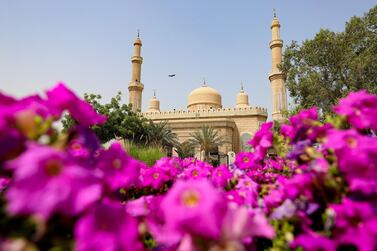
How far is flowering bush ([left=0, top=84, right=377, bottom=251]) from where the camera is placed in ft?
2.69

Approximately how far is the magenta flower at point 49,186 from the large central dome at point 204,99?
3411 centimetres

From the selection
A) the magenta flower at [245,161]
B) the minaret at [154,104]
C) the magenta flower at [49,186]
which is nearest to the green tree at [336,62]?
the magenta flower at [245,161]

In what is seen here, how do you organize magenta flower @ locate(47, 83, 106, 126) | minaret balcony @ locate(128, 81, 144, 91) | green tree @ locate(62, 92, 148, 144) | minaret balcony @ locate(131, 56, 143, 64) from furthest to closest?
1. minaret balcony @ locate(131, 56, 143, 64)
2. minaret balcony @ locate(128, 81, 144, 91)
3. green tree @ locate(62, 92, 148, 144)
4. magenta flower @ locate(47, 83, 106, 126)

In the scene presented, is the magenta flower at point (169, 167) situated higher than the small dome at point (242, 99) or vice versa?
the small dome at point (242, 99)

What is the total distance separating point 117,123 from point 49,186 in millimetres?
24103

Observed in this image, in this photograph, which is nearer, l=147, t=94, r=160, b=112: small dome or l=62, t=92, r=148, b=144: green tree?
l=62, t=92, r=148, b=144: green tree

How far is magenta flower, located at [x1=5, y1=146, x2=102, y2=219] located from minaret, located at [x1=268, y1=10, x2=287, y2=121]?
27.8m

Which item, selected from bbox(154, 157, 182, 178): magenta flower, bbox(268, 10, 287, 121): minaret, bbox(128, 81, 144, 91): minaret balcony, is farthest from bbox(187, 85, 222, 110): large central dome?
bbox(154, 157, 182, 178): magenta flower

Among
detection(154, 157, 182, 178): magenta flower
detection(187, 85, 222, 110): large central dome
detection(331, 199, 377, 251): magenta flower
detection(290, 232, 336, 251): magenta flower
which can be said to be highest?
detection(187, 85, 222, 110): large central dome

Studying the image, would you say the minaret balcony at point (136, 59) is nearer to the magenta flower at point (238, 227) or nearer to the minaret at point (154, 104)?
the minaret at point (154, 104)

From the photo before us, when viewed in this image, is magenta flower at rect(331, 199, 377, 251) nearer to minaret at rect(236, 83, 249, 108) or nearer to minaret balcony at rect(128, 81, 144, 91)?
minaret balcony at rect(128, 81, 144, 91)

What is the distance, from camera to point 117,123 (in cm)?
2425

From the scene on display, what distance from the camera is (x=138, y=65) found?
31.1m

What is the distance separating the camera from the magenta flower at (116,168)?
106 centimetres
